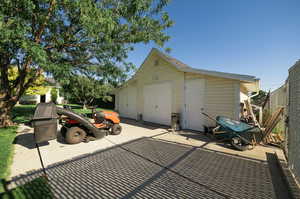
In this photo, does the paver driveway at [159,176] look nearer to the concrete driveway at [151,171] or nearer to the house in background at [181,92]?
the concrete driveway at [151,171]

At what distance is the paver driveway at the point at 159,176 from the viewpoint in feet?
7.01

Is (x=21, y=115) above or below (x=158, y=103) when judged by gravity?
below

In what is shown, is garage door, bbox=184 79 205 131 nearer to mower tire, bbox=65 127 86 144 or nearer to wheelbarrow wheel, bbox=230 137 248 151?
wheelbarrow wheel, bbox=230 137 248 151

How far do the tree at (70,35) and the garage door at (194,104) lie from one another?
2795mm


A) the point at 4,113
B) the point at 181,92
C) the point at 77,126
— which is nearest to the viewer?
the point at 77,126

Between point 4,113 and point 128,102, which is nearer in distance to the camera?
point 4,113

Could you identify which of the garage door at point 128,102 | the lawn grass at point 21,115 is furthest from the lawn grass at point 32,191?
the garage door at point 128,102

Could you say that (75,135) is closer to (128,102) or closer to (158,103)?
(158,103)

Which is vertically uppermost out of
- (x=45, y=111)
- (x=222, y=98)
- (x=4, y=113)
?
(x=222, y=98)

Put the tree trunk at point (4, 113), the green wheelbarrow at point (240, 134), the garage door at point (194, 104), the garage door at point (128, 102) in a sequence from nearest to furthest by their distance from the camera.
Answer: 1. the green wheelbarrow at point (240, 134)
2. the tree trunk at point (4, 113)
3. the garage door at point (194, 104)
4. the garage door at point (128, 102)

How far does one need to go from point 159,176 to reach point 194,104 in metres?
4.76

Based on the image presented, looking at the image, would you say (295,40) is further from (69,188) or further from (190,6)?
(69,188)

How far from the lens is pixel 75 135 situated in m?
4.31

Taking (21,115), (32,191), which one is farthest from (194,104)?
(21,115)
